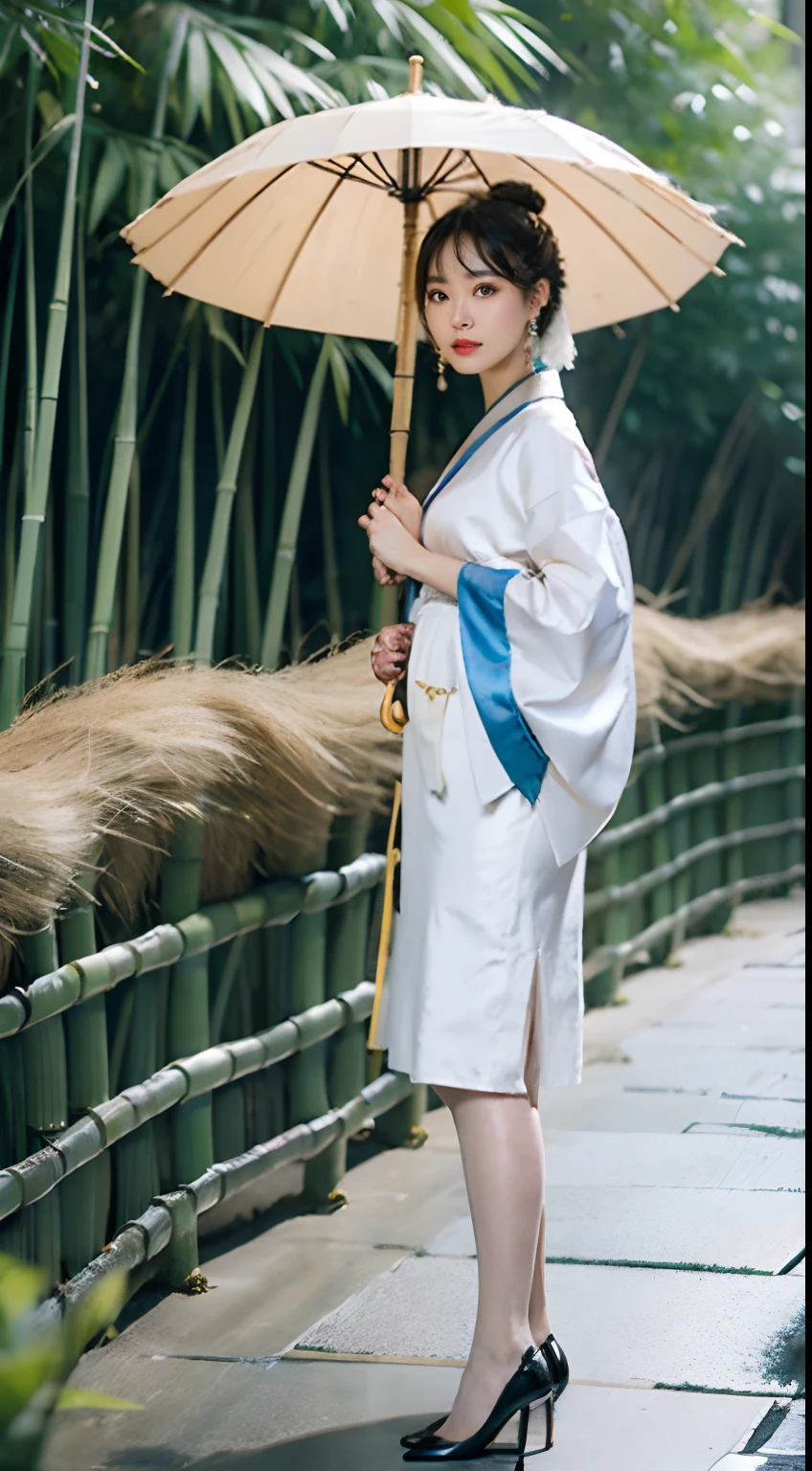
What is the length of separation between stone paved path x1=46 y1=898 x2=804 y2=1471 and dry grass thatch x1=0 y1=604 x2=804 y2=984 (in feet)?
2.10

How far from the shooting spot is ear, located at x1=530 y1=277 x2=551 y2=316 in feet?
6.84

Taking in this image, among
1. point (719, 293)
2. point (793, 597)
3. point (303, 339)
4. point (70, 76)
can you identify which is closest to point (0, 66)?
point (70, 76)

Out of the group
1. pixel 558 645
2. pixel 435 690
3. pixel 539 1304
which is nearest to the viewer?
pixel 558 645

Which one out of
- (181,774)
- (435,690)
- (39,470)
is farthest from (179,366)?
(435,690)

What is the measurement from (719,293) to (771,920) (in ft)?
7.87

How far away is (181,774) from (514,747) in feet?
2.11

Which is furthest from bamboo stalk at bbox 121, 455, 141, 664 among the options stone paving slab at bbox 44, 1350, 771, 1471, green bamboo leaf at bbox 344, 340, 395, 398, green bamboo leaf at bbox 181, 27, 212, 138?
stone paving slab at bbox 44, 1350, 771, 1471

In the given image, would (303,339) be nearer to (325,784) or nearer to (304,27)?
(304,27)

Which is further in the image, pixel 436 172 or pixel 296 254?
pixel 296 254

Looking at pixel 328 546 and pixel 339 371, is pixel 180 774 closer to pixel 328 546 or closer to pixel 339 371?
pixel 339 371

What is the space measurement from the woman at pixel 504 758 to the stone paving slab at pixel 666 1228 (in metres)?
0.73

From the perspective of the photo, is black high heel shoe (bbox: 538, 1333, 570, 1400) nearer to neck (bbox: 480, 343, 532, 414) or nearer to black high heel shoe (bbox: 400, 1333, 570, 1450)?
black high heel shoe (bbox: 400, 1333, 570, 1450)

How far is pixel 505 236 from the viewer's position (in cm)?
204

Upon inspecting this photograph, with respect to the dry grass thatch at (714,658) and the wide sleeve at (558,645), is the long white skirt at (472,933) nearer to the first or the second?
the wide sleeve at (558,645)
